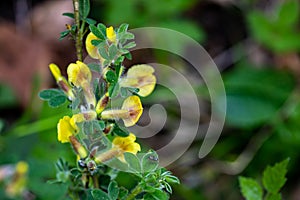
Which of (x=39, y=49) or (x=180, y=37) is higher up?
(x=180, y=37)

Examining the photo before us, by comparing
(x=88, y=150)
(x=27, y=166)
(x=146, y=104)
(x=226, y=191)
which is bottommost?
(x=226, y=191)

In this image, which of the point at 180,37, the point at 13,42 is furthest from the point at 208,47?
the point at 13,42

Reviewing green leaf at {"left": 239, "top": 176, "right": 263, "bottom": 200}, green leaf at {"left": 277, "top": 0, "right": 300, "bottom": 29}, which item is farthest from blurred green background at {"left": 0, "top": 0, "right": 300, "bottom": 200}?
green leaf at {"left": 239, "top": 176, "right": 263, "bottom": 200}

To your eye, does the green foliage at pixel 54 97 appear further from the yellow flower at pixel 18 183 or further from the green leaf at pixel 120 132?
the yellow flower at pixel 18 183

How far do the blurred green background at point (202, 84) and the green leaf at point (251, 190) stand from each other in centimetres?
94

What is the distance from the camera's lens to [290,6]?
9.95 feet

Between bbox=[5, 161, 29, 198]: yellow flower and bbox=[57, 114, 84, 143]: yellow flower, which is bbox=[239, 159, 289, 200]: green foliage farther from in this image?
bbox=[5, 161, 29, 198]: yellow flower

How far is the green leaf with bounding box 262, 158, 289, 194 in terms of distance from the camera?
1.33m

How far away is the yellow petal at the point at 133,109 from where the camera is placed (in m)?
1.08

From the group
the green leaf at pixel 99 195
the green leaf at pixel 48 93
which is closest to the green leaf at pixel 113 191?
the green leaf at pixel 99 195

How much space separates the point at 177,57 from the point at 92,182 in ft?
7.24

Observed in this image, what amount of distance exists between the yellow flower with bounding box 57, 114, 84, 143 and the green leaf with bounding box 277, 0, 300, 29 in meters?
2.18

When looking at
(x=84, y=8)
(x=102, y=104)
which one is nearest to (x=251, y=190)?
(x=102, y=104)

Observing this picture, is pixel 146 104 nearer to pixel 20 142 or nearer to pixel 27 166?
pixel 20 142
